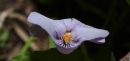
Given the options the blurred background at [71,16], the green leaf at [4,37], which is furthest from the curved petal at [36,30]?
the green leaf at [4,37]

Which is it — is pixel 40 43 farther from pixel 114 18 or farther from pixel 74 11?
pixel 114 18

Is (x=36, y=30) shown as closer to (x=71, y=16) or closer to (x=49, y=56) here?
(x=49, y=56)

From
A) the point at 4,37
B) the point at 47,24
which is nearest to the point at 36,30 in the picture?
the point at 47,24

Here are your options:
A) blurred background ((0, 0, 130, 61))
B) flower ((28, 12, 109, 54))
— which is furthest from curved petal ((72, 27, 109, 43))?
blurred background ((0, 0, 130, 61))

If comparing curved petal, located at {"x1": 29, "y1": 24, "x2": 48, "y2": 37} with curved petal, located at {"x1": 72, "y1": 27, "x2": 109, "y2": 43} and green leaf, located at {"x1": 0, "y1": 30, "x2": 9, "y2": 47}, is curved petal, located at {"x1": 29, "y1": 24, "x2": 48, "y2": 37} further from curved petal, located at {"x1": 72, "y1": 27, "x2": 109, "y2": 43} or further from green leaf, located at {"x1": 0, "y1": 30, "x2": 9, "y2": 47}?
green leaf, located at {"x1": 0, "y1": 30, "x2": 9, "y2": 47}

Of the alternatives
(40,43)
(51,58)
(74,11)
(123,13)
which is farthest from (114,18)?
(51,58)

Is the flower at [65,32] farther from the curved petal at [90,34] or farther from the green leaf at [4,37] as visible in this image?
the green leaf at [4,37]
